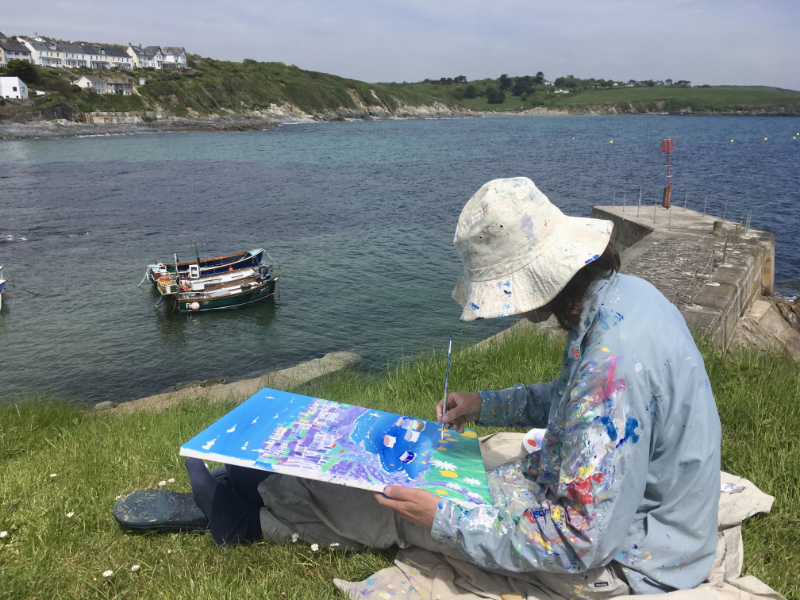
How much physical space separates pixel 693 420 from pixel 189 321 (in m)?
17.9

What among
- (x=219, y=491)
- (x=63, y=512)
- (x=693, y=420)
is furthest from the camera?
(x=63, y=512)

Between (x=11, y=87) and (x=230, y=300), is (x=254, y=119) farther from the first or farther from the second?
(x=230, y=300)

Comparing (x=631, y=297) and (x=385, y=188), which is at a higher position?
(x=631, y=297)

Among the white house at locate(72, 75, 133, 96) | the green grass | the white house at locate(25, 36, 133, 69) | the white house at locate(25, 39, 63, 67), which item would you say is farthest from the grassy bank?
the green grass

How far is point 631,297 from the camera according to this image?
201 cm

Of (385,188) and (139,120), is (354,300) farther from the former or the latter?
(139,120)

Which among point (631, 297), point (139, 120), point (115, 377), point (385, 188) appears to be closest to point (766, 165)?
point (385, 188)

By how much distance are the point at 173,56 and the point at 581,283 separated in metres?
174

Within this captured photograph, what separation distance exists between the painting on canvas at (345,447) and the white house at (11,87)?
109921mm

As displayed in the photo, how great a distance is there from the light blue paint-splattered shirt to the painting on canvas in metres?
0.30

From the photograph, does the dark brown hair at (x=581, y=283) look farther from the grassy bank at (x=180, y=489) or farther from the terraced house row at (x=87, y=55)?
the terraced house row at (x=87, y=55)

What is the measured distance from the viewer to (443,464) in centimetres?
269

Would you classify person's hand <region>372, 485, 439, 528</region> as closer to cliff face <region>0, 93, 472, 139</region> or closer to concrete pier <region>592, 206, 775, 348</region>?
concrete pier <region>592, 206, 775, 348</region>

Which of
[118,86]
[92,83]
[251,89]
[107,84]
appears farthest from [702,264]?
[251,89]
